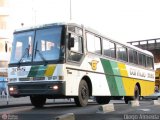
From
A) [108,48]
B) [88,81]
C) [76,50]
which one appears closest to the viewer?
[76,50]

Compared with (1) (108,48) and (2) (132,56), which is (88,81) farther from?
(2) (132,56)

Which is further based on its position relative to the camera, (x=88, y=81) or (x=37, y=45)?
(x=88, y=81)

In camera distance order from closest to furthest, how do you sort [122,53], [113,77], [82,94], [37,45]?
[37,45] → [82,94] → [113,77] → [122,53]

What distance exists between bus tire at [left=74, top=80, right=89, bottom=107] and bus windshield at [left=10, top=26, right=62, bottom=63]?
5.77ft

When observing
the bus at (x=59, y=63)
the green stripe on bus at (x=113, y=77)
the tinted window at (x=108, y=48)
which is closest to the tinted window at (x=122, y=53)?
the tinted window at (x=108, y=48)

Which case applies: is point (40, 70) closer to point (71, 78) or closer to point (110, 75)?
point (71, 78)

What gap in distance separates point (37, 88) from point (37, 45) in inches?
61.6

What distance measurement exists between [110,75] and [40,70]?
483 cm

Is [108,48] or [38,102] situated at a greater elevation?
[108,48]

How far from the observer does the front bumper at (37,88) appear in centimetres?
1452

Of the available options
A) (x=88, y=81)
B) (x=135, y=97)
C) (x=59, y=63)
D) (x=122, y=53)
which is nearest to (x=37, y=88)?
(x=59, y=63)

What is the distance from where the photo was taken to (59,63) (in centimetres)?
1460

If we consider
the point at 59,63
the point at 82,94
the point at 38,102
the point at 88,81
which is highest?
the point at 59,63

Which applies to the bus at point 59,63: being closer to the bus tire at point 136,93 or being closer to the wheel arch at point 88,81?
the wheel arch at point 88,81
